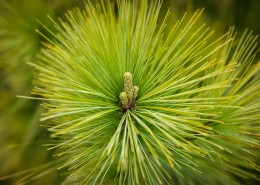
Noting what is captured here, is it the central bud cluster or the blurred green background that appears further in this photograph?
the blurred green background

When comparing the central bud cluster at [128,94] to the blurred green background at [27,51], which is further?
the blurred green background at [27,51]

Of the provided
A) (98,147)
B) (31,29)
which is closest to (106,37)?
(98,147)

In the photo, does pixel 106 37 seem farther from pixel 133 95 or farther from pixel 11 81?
pixel 11 81

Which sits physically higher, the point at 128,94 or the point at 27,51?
the point at 27,51

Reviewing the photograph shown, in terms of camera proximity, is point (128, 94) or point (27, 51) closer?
point (128, 94)
